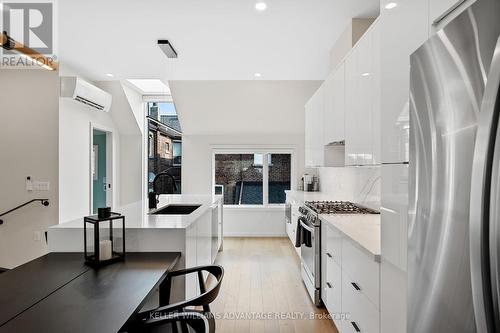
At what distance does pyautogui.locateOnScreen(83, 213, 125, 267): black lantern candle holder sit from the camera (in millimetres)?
1653

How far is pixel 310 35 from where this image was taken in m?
3.04

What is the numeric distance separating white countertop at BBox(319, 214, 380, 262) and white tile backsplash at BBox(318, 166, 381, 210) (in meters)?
0.39

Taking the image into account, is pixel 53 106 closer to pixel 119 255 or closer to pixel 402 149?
pixel 119 255

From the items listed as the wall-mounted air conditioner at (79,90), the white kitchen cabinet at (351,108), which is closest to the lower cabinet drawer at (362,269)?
the white kitchen cabinet at (351,108)

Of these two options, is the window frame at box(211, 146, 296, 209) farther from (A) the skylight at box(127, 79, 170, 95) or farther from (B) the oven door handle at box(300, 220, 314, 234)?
(B) the oven door handle at box(300, 220, 314, 234)

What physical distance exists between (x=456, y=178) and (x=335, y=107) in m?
2.31

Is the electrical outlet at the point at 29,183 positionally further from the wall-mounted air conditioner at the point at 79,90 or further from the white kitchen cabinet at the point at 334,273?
the white kitchen cabinet at the point at 334,273

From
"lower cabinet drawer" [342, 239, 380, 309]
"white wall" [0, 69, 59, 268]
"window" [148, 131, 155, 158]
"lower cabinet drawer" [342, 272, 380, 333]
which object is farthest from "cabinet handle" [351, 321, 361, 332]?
"window" [148, 131, 155, 158]

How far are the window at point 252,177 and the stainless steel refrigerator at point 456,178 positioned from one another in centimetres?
502

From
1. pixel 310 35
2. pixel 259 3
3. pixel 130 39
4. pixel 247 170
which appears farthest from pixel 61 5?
pixel 247 170

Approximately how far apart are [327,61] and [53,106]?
363 centimetres

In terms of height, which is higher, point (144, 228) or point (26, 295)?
point (144, 228)

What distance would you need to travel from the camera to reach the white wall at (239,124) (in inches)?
191

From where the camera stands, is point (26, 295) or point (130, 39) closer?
point (26, 295)
